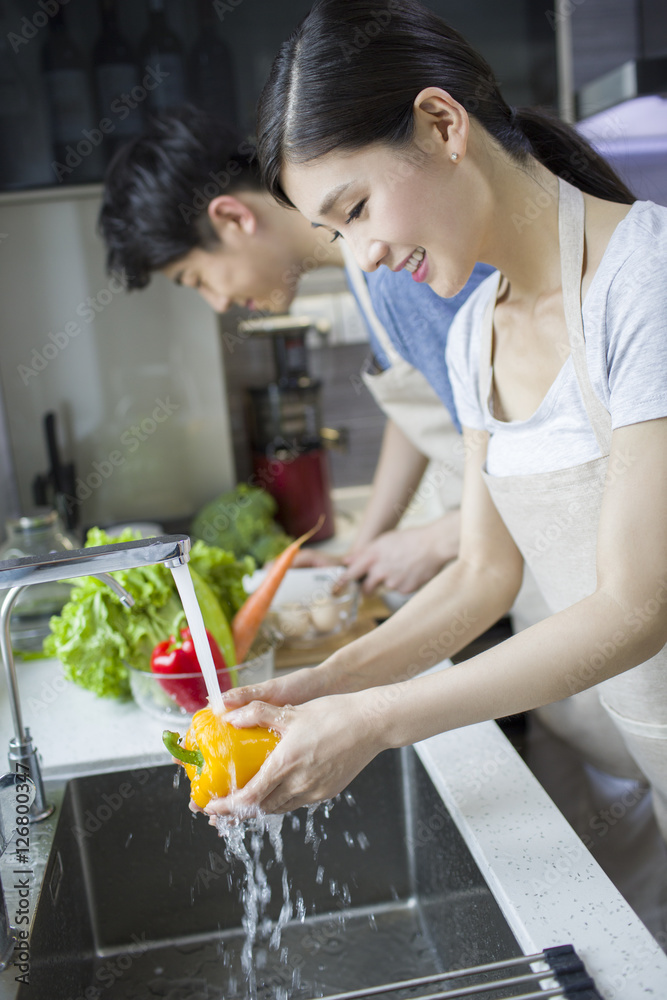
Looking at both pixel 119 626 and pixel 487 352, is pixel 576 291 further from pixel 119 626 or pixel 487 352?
pixel 119 626

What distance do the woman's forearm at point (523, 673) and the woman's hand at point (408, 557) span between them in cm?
80

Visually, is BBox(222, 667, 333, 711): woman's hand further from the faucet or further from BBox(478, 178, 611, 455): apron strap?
BBox(478, 178, 611, 455): apron strap

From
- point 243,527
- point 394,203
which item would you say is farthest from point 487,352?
point 243,527

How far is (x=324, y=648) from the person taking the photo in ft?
4.59

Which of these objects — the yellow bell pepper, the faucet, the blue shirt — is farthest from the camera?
the blue shirt

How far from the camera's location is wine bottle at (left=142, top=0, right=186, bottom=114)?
6.30 feet

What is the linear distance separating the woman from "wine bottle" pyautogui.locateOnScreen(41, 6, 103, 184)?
1.25 meters

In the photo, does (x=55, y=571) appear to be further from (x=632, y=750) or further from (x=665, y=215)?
(x=632, y=750)

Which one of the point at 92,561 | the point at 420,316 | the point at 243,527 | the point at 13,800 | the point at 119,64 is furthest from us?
the point at 243,527

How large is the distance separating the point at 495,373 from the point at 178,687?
55 centimetres

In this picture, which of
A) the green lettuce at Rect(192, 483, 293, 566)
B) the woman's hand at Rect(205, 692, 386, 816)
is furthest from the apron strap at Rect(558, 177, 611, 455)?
the green lettuce at Rect(192, 483, 293, 566)

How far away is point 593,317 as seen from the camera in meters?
0.82

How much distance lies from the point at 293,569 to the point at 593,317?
94 centimetres

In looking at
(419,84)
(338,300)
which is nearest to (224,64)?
(338,300)
